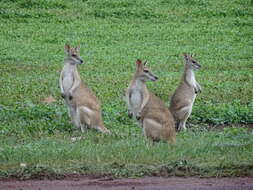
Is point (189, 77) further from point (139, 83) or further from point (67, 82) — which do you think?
point (67, 82)

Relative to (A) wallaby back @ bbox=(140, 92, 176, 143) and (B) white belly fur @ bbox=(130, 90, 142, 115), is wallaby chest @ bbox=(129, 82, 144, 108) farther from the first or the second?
(A) wallaby back @ bbox=(140, 92, 176, 143)

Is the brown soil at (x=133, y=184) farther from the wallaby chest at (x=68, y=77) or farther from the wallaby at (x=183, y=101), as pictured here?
the wallaby chest at (x=68, y=77)

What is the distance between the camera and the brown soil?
739 centimetres

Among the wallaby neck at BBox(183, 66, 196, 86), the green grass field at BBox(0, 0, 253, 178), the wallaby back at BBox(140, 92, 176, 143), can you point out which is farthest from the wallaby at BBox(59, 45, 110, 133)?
the wallaby neck at BBox(183, 66, 196, 86)

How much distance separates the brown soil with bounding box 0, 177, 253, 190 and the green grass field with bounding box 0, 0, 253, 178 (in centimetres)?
17

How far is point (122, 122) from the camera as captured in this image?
11.5m

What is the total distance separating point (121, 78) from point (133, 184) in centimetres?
741

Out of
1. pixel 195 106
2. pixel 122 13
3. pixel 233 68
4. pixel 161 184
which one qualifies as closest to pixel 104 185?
pixel 161 184

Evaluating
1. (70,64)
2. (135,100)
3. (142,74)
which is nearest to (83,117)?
(135,100)

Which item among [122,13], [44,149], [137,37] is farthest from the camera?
[122,13]

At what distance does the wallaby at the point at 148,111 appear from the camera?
9648 mm

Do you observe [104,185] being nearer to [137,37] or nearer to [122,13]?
[137,37]

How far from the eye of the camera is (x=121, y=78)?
584 inches

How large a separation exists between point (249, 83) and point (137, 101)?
467 centimetres
